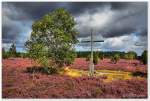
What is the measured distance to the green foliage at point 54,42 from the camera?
39.0 feet

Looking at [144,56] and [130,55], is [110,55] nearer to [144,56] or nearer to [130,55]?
[130,55]

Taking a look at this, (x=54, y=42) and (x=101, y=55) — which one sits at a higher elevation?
(x=54, y=42)

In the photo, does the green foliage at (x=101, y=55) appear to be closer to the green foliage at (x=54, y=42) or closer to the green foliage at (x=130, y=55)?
the green foliage at (x=130, y=55)

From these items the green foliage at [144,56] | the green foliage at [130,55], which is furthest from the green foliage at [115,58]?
the green foliage at [144,56]

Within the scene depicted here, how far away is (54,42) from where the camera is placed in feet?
39.7

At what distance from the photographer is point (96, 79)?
11906 millimetres

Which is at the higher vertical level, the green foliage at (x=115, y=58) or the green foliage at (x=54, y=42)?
the green foliage at (x=54, y=42)

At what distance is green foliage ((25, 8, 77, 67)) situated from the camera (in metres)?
11.9

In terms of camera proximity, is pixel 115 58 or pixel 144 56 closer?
pixel 144 56

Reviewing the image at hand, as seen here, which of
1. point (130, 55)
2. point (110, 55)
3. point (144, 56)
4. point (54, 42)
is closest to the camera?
point (144, 56)

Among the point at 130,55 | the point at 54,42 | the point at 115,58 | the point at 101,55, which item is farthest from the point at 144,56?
the point at 54,42

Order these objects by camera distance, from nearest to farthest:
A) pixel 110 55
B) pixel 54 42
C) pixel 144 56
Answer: pixel 144 56 → pixel 110 55 → pixel 54 42

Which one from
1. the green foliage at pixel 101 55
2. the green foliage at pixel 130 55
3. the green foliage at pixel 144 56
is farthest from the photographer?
the green foliage at pixel 101 55

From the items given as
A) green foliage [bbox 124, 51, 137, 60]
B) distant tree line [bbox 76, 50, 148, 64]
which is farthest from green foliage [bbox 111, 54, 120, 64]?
green foliage [bbox 124, 51, 137, 60]
